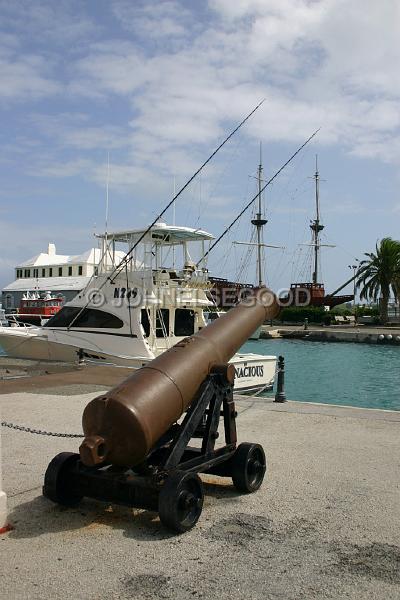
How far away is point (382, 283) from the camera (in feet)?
183

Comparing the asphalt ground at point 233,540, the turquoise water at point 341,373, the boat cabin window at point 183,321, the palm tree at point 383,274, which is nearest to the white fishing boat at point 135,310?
the boat cabin window at point 183,321

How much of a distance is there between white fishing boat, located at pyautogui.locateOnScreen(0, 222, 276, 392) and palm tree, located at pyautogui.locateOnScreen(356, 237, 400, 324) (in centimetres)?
3912

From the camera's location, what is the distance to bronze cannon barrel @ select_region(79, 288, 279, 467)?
15.5 feet

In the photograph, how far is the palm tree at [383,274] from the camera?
181 feet

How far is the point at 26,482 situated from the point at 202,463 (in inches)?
71.7

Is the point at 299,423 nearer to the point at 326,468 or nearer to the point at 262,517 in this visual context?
the point at 326,468

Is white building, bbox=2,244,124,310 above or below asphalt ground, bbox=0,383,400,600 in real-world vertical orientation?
above

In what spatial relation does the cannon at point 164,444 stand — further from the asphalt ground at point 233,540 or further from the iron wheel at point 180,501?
the asphalt ground at point 233,540

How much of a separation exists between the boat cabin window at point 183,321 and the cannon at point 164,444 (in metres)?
13.1

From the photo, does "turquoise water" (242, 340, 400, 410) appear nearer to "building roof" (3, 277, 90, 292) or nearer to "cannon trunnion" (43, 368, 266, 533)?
"cannon trunnion" (43, 368, 266, 533)

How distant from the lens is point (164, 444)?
17.6 feet

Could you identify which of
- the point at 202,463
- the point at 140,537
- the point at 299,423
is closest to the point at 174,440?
the point at 202,463

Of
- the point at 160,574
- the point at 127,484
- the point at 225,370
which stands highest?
the point at 225,370

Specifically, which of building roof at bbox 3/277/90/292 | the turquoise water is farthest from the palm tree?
building roof at bbox 3/277/90/292
